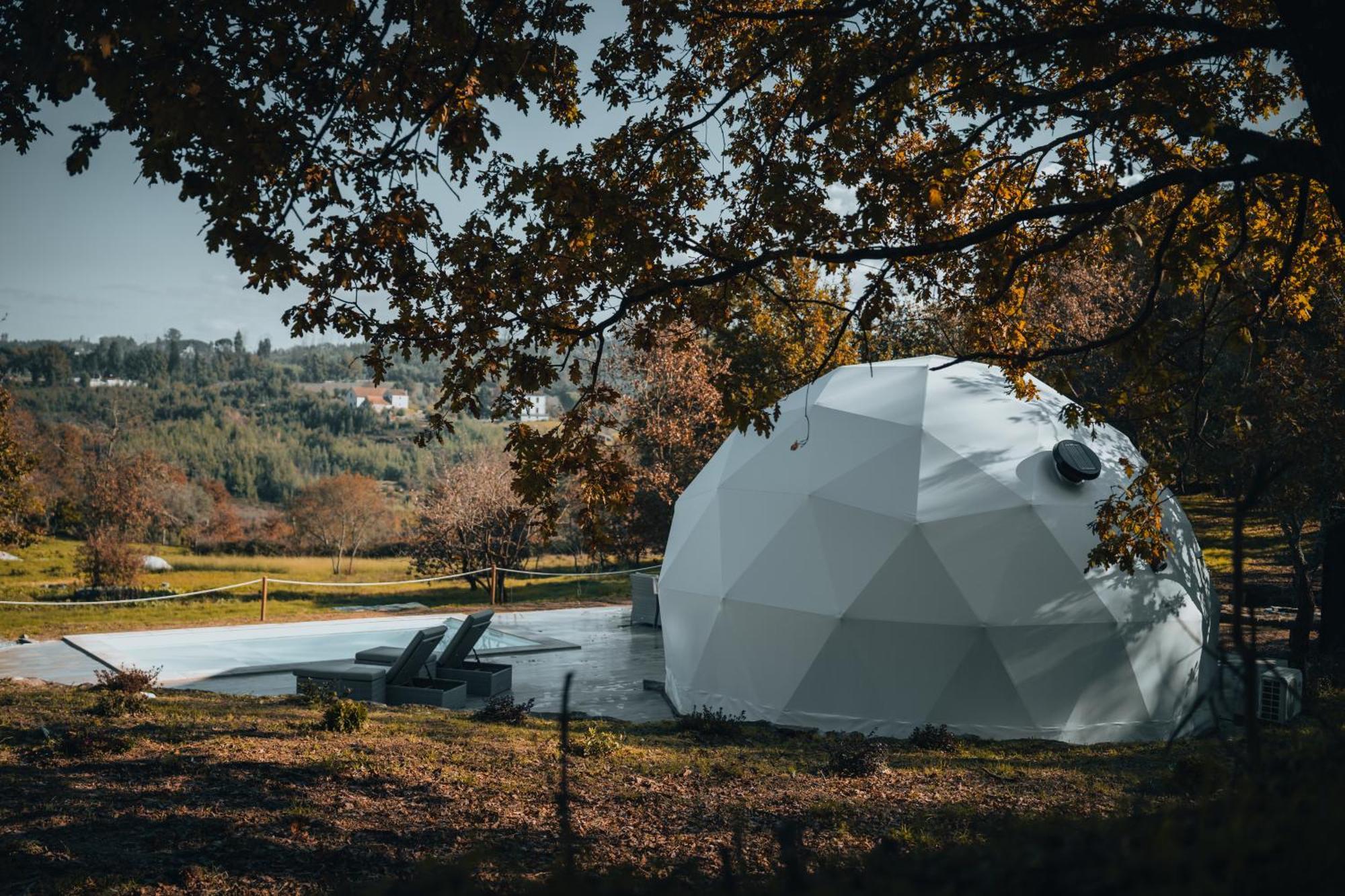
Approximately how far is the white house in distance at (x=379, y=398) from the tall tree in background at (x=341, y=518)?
5103 cm

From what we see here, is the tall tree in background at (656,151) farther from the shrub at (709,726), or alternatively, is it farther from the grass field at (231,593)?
the grass field at (231,593)

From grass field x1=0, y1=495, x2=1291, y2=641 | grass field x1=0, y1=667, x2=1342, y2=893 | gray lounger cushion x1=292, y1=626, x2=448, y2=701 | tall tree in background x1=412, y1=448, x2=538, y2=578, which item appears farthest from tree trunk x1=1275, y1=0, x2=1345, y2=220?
tall tree in background x1=412, y1=448, x2=538, y2=578

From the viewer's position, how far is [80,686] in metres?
10.9

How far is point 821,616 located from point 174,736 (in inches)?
251

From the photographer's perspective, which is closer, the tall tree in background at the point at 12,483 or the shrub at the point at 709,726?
the shrub at the point at 709,726

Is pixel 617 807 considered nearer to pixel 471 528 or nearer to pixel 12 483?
pixel 471 528

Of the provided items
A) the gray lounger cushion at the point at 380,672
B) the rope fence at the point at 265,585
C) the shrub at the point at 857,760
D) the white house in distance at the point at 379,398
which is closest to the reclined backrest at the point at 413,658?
the gray lounger cushion at the point at 380,672

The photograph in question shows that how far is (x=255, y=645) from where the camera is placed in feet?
51.3

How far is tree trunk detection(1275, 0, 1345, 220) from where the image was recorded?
5.15 m

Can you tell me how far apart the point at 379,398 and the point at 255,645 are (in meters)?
107

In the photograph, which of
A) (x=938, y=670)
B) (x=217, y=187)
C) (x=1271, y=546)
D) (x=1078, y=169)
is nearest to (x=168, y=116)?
(x=217, y=187)

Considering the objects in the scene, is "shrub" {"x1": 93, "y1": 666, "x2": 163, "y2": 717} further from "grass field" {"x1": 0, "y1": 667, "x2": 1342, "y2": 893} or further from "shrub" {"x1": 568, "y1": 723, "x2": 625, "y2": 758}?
"shrub" {"x1": 568, "y1": 723, "x2": 625, "y2": 758}

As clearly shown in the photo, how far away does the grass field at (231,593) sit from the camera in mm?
18891

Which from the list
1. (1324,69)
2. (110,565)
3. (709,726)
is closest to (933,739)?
(709,726)
